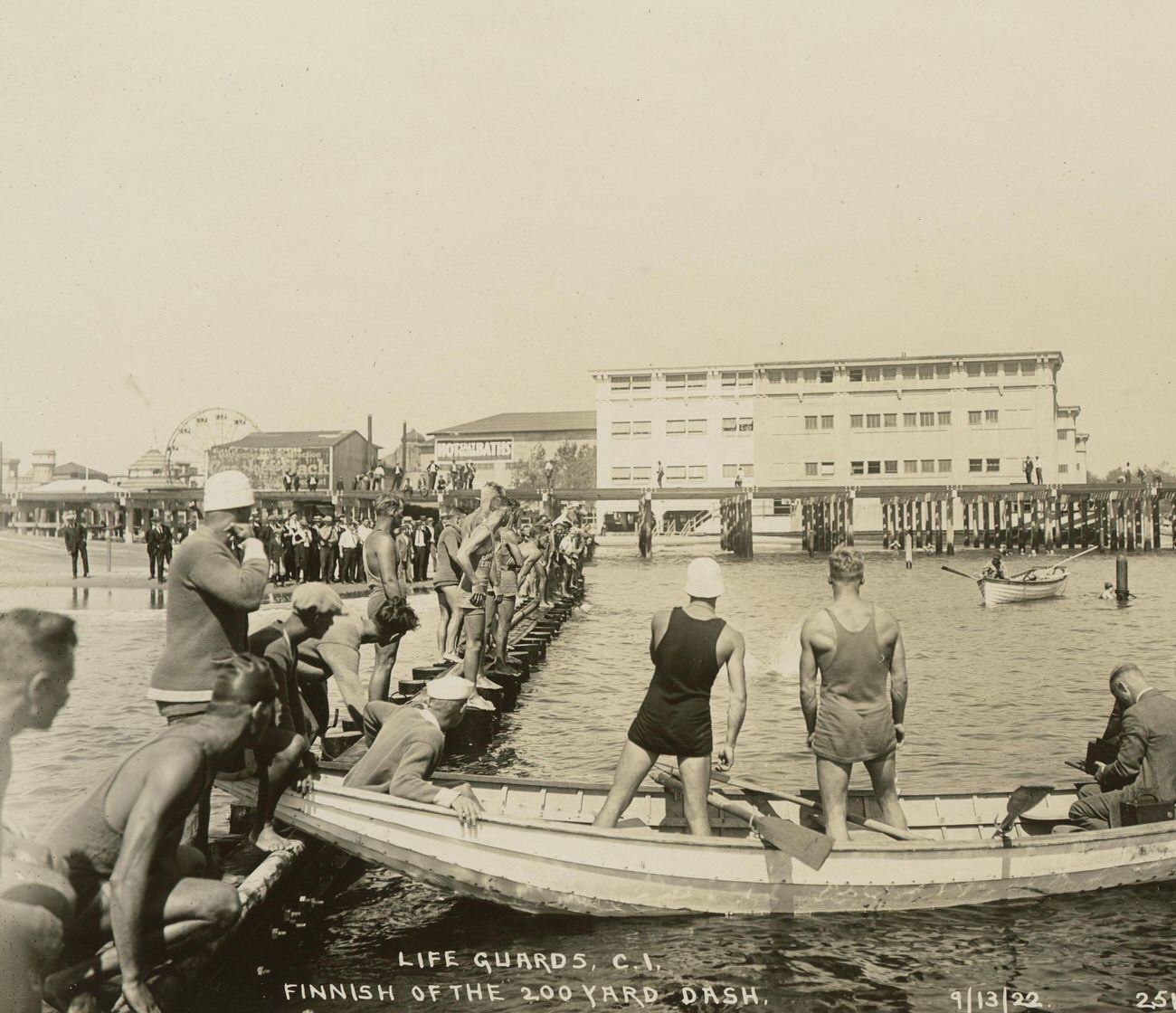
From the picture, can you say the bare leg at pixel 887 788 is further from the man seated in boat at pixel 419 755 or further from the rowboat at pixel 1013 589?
the rowboat at pixel 1013 589

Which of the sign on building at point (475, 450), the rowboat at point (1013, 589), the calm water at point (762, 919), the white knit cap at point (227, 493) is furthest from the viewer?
the sign on building at point (475, 450)

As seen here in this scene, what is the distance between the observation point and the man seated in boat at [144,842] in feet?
13.9

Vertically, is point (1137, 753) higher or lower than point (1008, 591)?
higher

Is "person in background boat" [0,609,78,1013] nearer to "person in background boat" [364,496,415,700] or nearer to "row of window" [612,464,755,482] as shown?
"person in background boat" [364,496,415,700]

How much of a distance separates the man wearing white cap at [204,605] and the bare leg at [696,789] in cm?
287

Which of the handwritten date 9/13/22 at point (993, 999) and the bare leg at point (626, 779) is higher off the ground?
the bare leg at point (626, 779)

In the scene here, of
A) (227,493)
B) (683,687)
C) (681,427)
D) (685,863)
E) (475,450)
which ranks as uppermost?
(681,427)

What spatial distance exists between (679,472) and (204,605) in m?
91.2

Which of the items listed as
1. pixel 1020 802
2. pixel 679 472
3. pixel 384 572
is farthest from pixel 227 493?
pixel 679 472

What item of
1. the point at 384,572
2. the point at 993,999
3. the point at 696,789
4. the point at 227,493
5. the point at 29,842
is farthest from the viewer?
the point at 384,572

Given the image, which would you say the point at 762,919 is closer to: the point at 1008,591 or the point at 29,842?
the point at 29,842

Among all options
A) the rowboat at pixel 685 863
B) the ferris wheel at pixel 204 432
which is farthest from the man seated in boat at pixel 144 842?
the ferris wheel at pixel 204 432

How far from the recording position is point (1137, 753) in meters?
7.82

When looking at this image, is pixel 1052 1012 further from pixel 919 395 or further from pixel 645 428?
pixel 645 428
